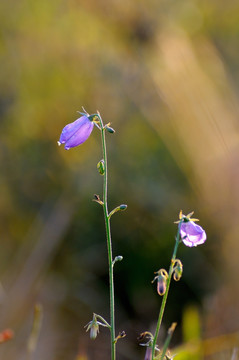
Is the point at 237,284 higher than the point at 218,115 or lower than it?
lower

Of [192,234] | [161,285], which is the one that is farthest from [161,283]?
[192,234]

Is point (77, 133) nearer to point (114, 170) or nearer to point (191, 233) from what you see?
point (191, 233)

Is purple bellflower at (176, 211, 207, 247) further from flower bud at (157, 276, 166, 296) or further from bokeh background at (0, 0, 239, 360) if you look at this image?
bokeh background at (0, 0, 239, 360)

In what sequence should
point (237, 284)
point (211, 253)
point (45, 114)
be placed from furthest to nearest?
point (45, 114) < point (211, 253) < point (237, 284)

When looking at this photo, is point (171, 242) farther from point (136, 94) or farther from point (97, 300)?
point (136, 94)

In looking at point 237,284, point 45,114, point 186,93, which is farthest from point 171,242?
point 45,114

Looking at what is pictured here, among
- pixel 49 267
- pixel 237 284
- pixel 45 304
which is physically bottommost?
pixel 45 304

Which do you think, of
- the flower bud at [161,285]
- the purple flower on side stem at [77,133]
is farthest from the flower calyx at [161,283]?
the purple flower on side stem at [77,133]

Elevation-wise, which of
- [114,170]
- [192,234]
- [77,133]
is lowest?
[192,234]
